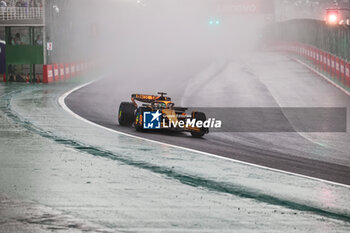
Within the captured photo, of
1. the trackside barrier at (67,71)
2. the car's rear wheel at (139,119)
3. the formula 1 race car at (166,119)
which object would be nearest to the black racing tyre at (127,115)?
the formula 1 race car at (166,119)

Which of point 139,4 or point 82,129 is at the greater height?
point 139,4

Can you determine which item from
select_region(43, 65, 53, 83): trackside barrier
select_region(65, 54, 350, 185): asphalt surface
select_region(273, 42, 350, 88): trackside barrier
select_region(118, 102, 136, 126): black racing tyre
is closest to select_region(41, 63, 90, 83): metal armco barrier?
select_region(43, 65, 53, 83): trackside barrier

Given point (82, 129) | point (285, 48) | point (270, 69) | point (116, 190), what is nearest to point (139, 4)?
point (285, 48)

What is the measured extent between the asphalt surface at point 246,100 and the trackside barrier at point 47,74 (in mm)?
2979

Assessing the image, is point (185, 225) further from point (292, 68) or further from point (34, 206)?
point (292, 68)

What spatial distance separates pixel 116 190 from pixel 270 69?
37251 millimetres

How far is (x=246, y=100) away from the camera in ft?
97.8

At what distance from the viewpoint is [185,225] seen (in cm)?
873

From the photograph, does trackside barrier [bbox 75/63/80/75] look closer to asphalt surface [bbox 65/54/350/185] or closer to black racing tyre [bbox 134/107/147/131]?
asphalt surface [bbox 65/54/350/185]

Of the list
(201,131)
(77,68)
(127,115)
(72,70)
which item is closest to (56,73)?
(72,70)

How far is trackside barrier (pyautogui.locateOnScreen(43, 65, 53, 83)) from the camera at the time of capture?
1496 inches

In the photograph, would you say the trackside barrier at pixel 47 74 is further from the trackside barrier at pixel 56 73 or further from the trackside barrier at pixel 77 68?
the trackside barrier at pixel 77 68

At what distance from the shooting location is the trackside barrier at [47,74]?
3800 centimetres

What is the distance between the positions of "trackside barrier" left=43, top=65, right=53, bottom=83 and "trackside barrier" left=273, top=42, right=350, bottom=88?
53.1ft
